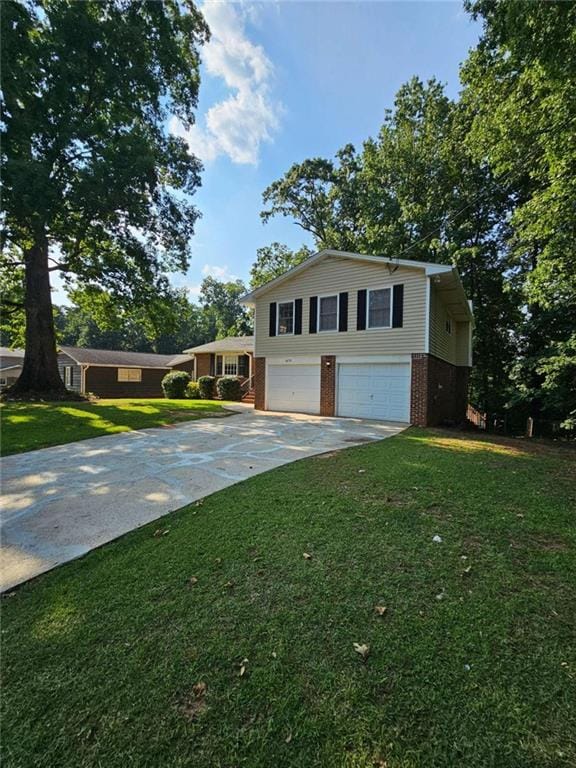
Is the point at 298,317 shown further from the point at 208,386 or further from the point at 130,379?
the point at 130,379

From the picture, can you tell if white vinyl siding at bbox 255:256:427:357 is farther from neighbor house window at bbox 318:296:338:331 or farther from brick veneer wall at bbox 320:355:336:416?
brick veneer wall at bbox 320:355:336:416

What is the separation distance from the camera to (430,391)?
11602mm

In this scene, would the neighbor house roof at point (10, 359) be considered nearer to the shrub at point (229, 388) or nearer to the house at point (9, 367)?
the house at point (9, 367)

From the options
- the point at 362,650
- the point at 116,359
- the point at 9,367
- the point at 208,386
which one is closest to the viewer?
the point at 362,650

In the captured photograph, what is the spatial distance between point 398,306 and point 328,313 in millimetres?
2743

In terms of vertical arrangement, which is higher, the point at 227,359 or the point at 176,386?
the point at 227,359

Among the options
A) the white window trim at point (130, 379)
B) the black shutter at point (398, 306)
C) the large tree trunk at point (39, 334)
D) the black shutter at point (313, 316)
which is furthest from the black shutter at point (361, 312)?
the white window trim at point (130, 379)

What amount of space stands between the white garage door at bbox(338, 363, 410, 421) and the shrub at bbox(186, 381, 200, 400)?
1123 cm

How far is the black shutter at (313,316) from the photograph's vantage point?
13.8 m

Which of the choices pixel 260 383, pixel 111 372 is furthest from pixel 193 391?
pixel 111 372

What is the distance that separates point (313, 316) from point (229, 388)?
847 cm

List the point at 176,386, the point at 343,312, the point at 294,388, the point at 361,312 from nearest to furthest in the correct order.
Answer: the point at 361,312 < the point at 343,312 < the point at 294,388 < the point at 176,386

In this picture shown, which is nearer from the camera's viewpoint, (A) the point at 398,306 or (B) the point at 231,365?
(A) the point at 398,306

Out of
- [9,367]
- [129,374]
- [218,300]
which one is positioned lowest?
[129,374]
